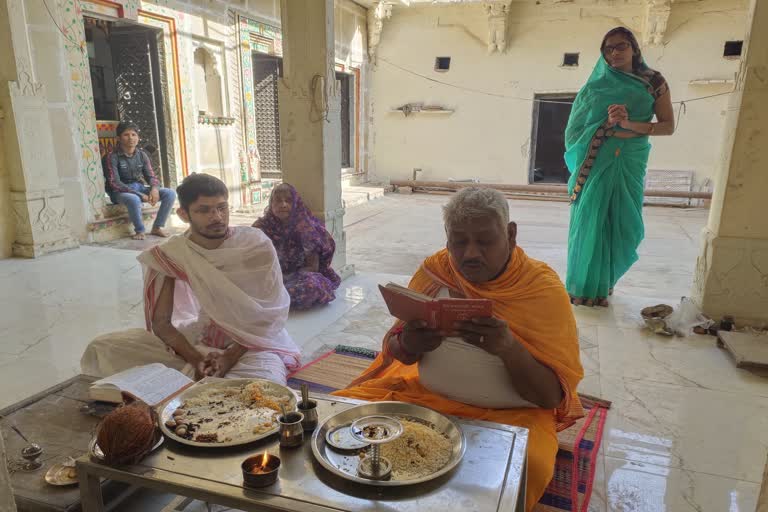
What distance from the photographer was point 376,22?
12164 millimetres

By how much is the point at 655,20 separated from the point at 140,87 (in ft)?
30.9

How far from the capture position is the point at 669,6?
33.0ft

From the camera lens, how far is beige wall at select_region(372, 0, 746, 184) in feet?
33.9

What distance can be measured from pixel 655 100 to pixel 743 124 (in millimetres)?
612

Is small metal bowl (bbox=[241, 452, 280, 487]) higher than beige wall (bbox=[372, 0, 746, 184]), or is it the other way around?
beige wall (bbox=[372, 0, 746, 184])

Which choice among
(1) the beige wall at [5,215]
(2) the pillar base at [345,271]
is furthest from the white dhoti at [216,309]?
(1) the beige wall at [5,215]

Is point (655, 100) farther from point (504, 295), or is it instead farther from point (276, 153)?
point (276, 153)

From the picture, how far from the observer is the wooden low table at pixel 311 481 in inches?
48.6

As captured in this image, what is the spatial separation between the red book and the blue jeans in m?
6.05

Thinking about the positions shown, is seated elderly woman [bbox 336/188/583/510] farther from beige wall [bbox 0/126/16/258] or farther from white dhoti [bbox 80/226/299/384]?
beige wall [bbox 0/126/16/258]

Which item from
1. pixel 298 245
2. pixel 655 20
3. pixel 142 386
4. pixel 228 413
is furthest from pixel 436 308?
pixel 655 20

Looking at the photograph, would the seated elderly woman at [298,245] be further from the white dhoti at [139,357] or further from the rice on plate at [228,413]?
the rice on plate at [228,413]

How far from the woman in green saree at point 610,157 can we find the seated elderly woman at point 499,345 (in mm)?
2567

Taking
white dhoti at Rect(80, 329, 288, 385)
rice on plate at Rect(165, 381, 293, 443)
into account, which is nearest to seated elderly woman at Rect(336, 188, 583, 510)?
rice on plate at Rect(165, 381, 293, 443)
